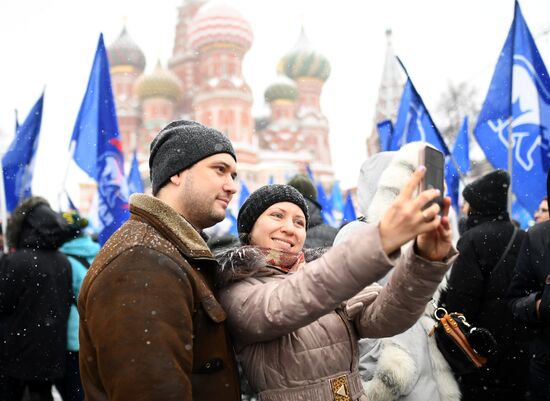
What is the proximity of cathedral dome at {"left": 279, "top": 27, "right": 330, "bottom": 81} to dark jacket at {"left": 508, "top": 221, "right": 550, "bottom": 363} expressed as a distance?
5222 cm

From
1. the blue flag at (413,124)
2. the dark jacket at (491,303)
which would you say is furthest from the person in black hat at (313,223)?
the blue flag at (413,124)

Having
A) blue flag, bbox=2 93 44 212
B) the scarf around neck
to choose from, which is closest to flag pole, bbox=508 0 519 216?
the scarf around neck

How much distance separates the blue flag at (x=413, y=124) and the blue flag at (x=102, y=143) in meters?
2.59

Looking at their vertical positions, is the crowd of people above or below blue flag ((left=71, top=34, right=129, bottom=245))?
below

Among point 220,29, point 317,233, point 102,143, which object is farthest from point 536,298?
point 220,29

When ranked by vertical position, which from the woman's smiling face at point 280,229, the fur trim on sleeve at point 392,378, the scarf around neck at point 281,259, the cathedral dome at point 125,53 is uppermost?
the cathedral dome at point 125,53

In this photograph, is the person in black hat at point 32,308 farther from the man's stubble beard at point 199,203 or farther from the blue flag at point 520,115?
the blue flag at point 520,115

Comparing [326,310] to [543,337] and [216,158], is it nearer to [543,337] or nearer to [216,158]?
[216,158]

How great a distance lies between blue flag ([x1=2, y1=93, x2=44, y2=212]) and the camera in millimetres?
5414

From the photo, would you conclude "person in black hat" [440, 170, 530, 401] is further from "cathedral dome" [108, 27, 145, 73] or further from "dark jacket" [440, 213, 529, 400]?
"cathedral dome" [108, 27, 145, 73]

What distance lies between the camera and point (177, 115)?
48.8m

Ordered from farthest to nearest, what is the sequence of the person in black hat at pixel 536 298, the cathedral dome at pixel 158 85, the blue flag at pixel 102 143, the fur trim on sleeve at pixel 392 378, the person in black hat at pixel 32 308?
the cathedral dome at pixel 158 85 → the blue flag at pixel 102 143 → the person in black hat at pixel 32 308 → the person in black hat at pixel 536 298 → the fur trim on sleeve at pixel 392 378

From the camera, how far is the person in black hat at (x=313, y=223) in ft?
13.3

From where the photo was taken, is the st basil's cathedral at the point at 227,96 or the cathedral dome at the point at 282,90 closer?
the st basil's cathedral at the point at 227,96
